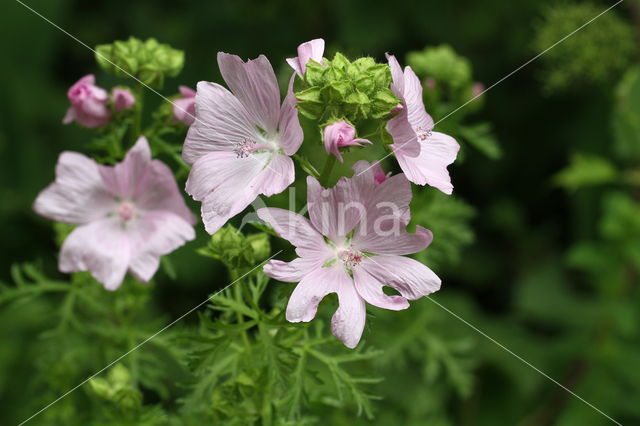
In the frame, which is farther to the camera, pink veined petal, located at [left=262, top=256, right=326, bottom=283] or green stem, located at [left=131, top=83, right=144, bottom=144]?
green stem, located at [left=131, top=83, right=144, bottom=144]

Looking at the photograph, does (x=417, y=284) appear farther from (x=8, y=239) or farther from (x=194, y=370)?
(x=8, y=239)

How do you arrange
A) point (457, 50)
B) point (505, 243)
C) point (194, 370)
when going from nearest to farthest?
point (194, 370)
point (457, 50)
point (505, 243)

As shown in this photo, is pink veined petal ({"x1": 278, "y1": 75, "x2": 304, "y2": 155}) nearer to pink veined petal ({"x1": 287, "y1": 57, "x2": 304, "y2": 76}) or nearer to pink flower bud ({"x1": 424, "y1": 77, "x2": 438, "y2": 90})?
pink veined petal ({"x1": 287, "y1": 57, "x2": 304, "y2": 76})

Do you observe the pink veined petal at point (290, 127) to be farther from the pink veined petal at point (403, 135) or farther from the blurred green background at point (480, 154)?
the blurred green background at point (480, 154)

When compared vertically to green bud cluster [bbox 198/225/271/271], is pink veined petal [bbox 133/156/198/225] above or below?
above

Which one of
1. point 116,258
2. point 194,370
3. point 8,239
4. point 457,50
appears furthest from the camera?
point 457,50

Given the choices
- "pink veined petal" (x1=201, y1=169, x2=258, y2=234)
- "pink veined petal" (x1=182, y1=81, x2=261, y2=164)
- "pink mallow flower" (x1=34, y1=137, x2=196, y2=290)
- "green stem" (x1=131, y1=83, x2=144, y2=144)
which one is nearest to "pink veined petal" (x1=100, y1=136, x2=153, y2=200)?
"pink mallow flower" (x1=34, y1=137, x2=196, y2=290)

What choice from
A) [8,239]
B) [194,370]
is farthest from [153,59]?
[8,239]

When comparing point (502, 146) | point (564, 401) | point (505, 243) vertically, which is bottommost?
point (564, 401)
